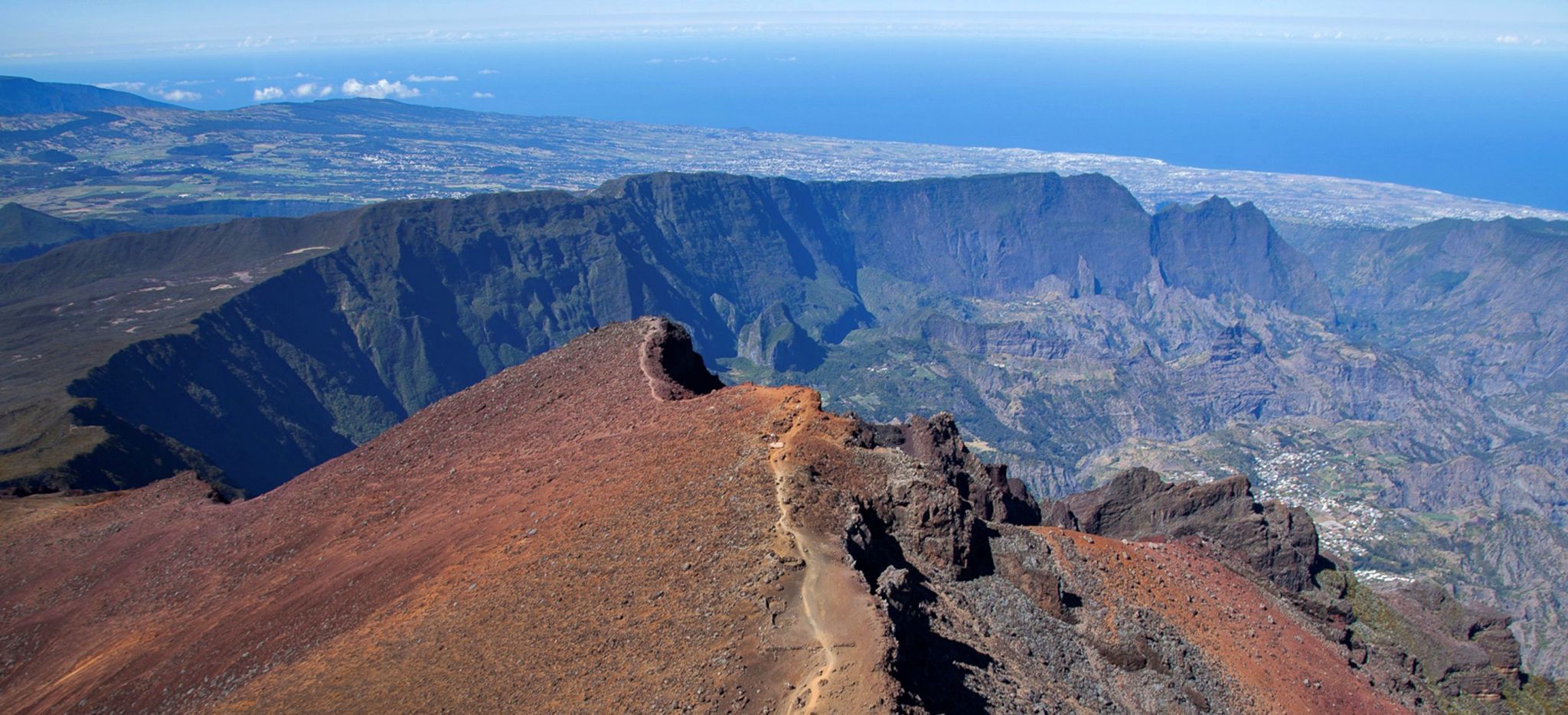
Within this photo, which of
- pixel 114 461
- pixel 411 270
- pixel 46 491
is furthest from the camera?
pixel 411 270

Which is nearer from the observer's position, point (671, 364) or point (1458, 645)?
point (671, 364)

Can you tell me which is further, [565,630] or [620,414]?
[620,414]

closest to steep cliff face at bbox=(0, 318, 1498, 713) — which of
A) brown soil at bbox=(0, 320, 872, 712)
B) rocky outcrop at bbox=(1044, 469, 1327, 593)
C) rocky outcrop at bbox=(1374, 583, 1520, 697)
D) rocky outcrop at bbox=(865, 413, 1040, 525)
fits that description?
brown soil at bbox=(0, 320, 872, 712)

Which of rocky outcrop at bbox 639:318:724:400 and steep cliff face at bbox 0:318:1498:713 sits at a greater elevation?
rocky outcrop at bbox 639:318:724:400

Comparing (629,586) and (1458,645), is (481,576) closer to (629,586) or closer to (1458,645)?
(629,586)

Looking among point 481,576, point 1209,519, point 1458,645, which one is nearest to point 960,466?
point 1209,519

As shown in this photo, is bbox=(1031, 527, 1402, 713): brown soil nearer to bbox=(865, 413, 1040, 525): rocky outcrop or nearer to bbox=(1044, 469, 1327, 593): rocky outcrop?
bbox=(865, 413, 1040, 525): rocky outcrop

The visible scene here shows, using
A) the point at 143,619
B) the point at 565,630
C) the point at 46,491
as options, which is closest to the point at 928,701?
the point at 565,630

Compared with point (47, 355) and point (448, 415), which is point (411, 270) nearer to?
point (47, 355)
